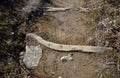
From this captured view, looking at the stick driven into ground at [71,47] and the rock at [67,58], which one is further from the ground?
the stick driven into ground at [71,47]

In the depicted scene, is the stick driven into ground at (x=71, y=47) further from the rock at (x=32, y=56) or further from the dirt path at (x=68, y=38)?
the rock at (x=32, y=56)

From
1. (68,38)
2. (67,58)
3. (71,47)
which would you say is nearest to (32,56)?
(67,58)

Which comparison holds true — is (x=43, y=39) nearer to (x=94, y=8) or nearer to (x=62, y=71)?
(x=62, y=71)

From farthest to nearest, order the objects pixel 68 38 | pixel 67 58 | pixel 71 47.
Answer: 1. pixel 68 38
2. pixel 71 47
3. pixel 67 58

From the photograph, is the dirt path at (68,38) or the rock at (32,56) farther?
the rock at (32,56)

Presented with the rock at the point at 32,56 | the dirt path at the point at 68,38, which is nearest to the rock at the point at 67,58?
the dirt path at the point at 68,38

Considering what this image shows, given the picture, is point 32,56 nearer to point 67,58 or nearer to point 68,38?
point 67,58

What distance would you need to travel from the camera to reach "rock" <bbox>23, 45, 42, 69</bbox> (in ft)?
20.5

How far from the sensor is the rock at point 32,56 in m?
6.24

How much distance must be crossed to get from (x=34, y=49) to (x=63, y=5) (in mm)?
2035

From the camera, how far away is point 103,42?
6.43 metres

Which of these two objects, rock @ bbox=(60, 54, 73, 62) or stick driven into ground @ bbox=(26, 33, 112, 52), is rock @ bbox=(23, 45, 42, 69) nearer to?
stick driven into ground @ bbox=(26, 33, 112, 52)

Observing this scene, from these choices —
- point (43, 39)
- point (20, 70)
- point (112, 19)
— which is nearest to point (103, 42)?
point (112, 19)

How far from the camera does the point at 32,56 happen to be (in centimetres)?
641
